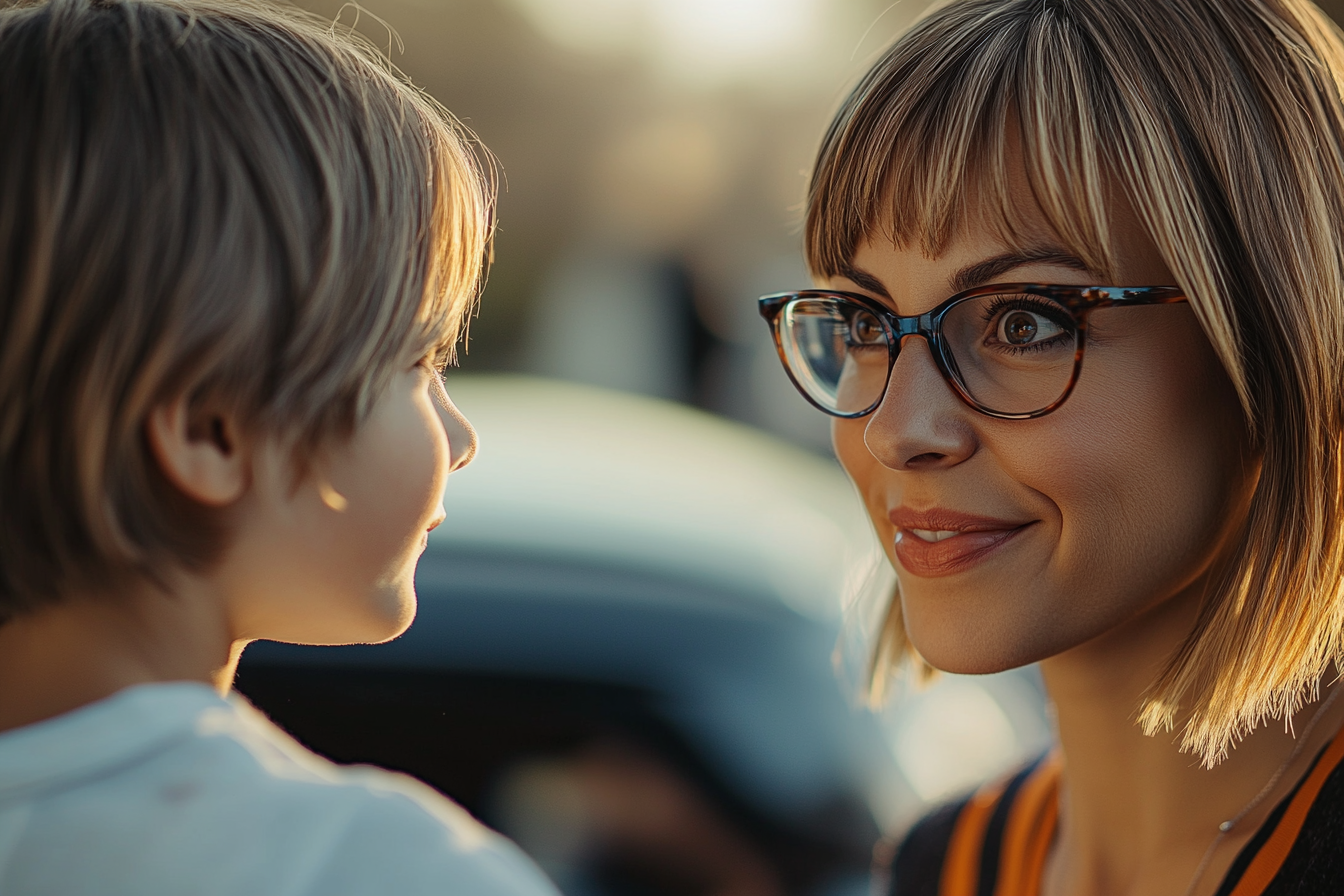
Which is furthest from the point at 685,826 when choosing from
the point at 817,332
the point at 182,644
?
the point at 182,644

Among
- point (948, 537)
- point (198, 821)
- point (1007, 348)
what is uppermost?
point (1007, 348)

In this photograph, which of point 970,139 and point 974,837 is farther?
point 974,837

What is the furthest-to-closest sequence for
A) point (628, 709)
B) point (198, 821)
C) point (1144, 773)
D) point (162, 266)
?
point (628, 709)
point (1144, 773)
point (162, 266)
point (198, 821)

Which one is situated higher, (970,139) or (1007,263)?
(970,139)

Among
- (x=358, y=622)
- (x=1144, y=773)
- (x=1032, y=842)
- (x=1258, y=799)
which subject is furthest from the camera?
(x=1032, y=842)

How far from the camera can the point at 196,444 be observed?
3.71 ft

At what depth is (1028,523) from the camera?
1.62 m

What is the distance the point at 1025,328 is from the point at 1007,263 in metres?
0.09

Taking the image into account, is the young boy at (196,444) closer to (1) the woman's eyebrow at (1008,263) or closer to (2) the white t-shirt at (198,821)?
(2) the white t-shirt at (198,821)

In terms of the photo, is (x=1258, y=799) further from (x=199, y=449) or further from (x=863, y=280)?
(x=199, y=449)

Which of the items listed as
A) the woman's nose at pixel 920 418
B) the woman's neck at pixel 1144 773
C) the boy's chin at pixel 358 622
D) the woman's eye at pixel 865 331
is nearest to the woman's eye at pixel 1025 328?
the woman's nose at pixel 920 418

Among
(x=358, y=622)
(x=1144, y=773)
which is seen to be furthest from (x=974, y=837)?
(x=358, y=622)

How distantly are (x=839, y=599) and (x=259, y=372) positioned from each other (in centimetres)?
236

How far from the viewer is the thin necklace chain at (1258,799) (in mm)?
1678
